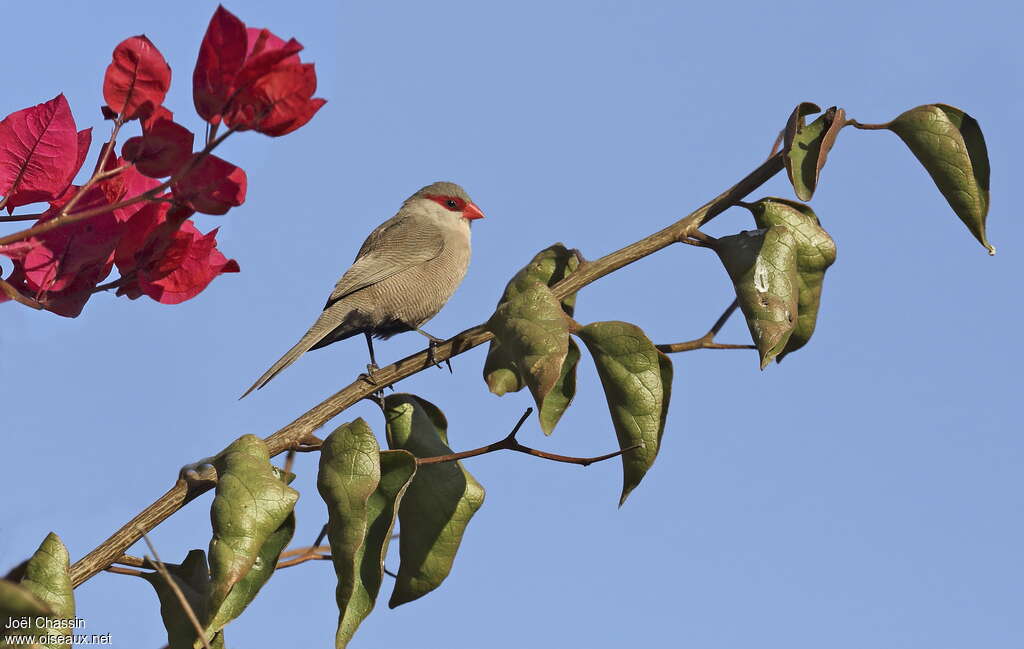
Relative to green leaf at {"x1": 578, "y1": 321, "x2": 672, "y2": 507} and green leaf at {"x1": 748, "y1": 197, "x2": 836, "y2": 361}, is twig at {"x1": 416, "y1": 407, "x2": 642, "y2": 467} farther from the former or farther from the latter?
green leaf at {"x1": 748, "y1": 197, "x2": 836, "y2": 361}

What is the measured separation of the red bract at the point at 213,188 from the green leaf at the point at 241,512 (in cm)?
42

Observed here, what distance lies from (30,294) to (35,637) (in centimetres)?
63

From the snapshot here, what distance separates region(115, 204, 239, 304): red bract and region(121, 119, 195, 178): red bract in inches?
6.2

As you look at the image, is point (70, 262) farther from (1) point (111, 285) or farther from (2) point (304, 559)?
(2) point (304, 559)

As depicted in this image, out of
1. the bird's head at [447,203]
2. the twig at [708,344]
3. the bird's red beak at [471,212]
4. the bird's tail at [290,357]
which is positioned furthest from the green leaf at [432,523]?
the bird's red beak at [471,212]

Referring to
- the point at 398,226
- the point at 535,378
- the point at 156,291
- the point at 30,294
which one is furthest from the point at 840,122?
the point at 398,226

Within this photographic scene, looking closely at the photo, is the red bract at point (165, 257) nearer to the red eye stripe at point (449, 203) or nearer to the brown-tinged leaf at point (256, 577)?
the brown-tinged leaf at point (256, 577)

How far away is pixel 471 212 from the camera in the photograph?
24.7ft

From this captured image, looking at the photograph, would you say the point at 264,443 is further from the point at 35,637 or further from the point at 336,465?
the point at 35,637

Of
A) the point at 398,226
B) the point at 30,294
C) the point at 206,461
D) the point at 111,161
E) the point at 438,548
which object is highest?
the point at 398,226

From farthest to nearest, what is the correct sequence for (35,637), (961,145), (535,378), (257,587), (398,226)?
1. (398,226)
2. (961,145)
3. (257,587)
4. (535,378)
5. (35,637)

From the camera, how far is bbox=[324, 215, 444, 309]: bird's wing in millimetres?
6035

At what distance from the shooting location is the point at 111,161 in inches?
73.3

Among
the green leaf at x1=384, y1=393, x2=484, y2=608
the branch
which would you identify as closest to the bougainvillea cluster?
the branch
